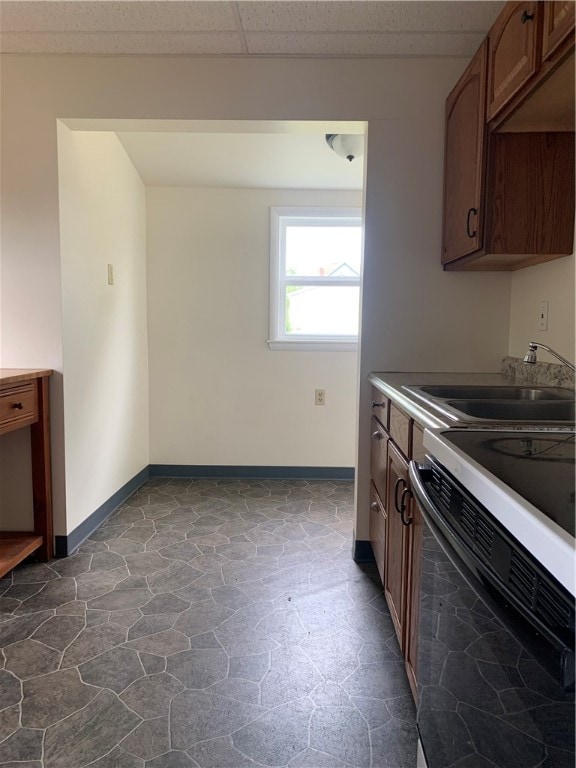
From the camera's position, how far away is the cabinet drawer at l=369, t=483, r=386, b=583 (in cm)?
177

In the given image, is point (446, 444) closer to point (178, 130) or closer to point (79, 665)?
point (79, 665)

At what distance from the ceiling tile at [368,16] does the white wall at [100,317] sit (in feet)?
3.52

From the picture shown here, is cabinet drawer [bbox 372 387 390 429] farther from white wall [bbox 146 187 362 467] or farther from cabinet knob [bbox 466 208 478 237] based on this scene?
white wall [bbox 146 187 362 467]

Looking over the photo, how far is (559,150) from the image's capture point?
5.24 ft

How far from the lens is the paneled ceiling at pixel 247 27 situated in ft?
5.68

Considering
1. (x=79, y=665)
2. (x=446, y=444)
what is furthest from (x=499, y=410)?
(x=79, y=665)

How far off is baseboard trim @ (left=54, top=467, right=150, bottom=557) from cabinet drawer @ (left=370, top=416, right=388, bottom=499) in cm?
152

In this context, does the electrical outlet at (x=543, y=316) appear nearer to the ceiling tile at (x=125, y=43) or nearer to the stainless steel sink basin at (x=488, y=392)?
the stainless steel sink basin at (x=488, y=392)

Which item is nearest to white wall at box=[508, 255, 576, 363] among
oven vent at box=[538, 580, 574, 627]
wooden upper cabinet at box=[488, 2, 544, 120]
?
wooden upper cabinet at box=[488, 2, 544, 120]

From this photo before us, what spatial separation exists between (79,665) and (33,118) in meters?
2.29

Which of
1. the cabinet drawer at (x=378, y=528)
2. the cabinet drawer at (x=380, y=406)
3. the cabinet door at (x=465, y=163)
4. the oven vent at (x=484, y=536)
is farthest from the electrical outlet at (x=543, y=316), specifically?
the oven vent at (x=484, y=536)

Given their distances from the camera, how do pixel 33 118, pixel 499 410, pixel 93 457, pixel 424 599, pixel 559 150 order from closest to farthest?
pixel 424 599 → pixel 499 410 → pixel 559 150 → pixel 33 118 → pixel 93 457

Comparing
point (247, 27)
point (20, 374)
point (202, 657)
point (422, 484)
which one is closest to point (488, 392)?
point (422, 484)

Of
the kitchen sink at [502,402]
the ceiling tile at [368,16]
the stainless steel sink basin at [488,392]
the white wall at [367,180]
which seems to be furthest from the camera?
the white wall at [367,180]
